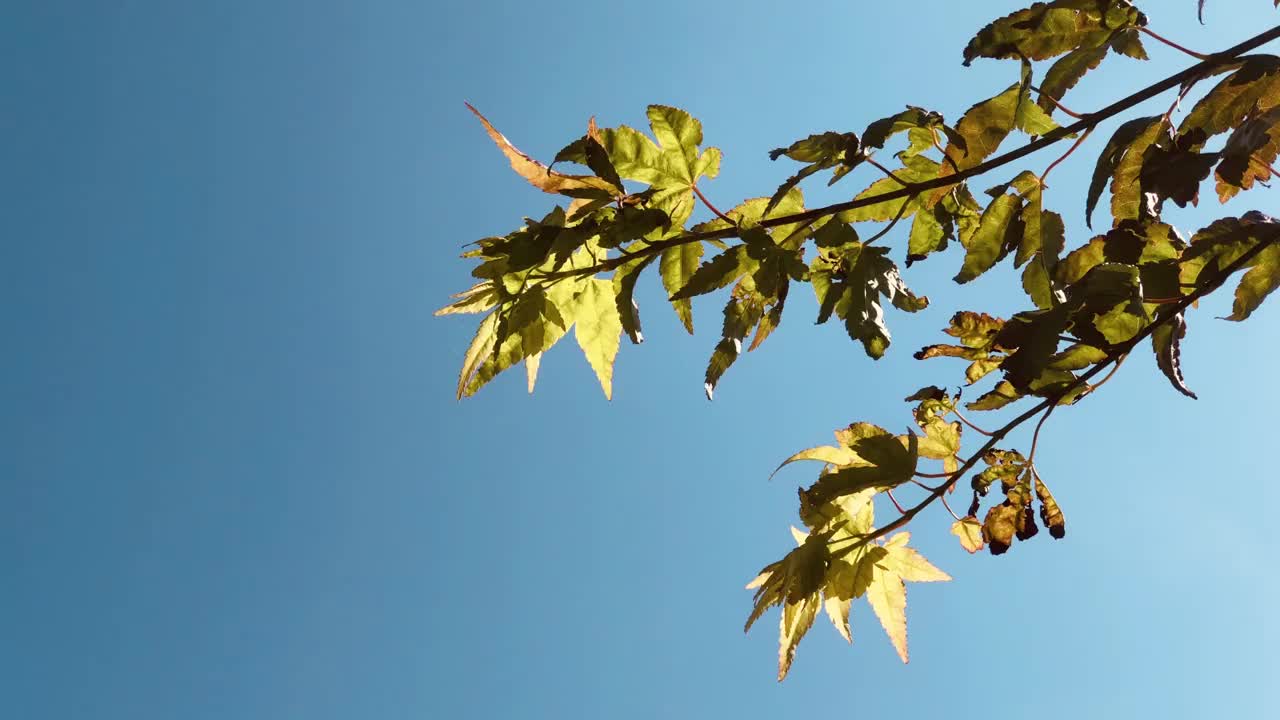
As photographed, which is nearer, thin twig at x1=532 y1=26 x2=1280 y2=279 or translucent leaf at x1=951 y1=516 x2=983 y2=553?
thin twig at x1=532 y1=26 x2=1280 y2=279

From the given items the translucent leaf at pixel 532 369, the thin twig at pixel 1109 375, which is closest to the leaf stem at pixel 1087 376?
the thin twig at pixel 1109 375

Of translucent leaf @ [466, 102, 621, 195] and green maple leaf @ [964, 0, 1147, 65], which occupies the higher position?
green maple leaf @ [964, 0, 1147, 65]

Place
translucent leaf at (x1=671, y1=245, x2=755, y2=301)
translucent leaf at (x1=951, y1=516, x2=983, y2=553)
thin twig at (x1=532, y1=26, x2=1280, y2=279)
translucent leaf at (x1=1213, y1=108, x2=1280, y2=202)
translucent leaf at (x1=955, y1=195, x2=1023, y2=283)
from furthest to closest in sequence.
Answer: translucent leaf at (x1=951, y1=516, x2=983, y2=553) < translucent leaf at (x1=955, y1=195, x2=1023, y2=283) < translucent leaf at (x1=671, y1=245, x2=755, y2=301) < thin twig at (x1=532, y1=26, x2=1280, y2=279) < translucent leaf at (x1=1213, y1=108, x2=1280, y2=202)

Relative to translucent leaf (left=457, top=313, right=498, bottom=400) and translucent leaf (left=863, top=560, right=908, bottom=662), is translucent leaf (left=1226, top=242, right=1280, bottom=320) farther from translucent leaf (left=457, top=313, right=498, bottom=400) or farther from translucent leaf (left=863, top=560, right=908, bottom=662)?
translucent leaf (left=457, top=313, right=498, bottom=400)

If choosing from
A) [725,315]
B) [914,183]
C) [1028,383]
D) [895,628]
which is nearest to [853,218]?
[914,183]

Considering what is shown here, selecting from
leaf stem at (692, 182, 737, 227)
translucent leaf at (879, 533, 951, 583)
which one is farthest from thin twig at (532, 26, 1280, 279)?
translucent leaf at (879, 533, 951, 583)

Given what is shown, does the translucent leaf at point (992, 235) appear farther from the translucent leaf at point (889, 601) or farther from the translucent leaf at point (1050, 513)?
the translucent leaf at point (889, 601)

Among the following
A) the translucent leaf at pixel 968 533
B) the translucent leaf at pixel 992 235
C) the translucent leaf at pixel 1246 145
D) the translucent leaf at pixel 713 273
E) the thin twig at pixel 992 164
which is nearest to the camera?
the translucent leaf at pixel 1246 145

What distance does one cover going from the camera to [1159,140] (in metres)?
1.18

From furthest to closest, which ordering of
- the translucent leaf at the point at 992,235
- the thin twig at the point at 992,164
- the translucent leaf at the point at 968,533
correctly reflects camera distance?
the translucent leaf at the point at 968,533 < the translucent leaf at the point at 992,235 < the thin twig at the point at 992,164

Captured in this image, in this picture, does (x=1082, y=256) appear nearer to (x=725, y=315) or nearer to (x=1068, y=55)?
(x=1068, y=55)

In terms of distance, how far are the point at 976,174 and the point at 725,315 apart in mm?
400

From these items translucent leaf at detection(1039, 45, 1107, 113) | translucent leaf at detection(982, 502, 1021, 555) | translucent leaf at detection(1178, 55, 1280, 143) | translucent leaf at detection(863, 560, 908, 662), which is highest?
translucent leaf at detection(1039, 45, 1107, 113)

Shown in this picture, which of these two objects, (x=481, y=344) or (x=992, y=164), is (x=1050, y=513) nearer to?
(x=992, y=164)
